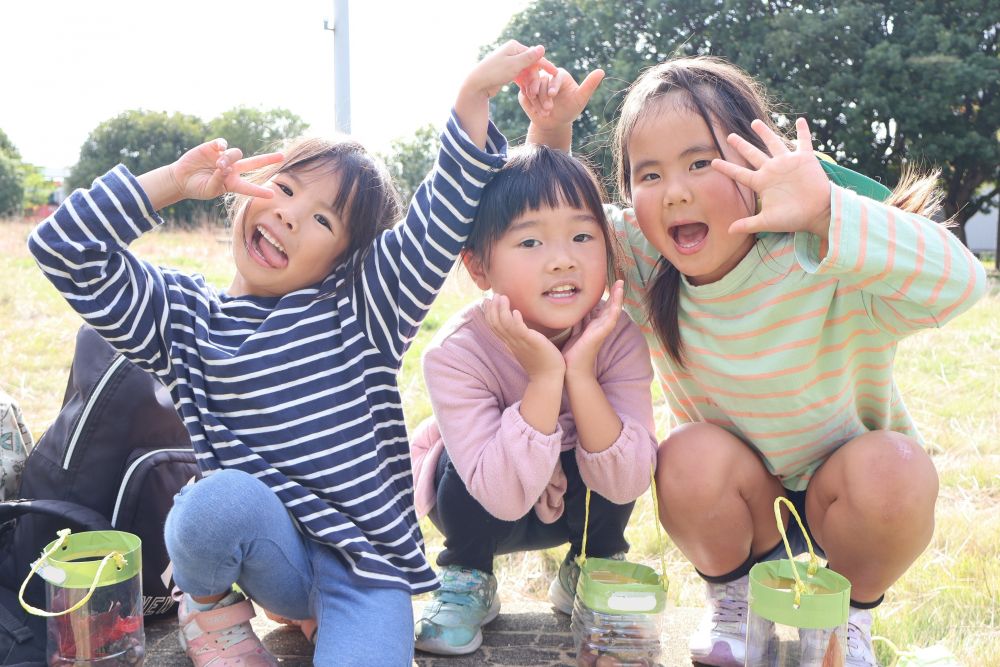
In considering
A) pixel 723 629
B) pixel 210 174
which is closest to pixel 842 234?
pixel 723 629

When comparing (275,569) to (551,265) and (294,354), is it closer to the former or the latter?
(294,354)

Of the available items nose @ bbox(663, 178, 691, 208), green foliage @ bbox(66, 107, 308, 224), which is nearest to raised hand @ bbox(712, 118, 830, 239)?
nose @ bbox(663, 178, 691, 208)

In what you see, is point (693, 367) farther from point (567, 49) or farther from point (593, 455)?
point (567, 49)

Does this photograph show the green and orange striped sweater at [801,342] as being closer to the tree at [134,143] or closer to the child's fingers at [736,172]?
the child's fingers at [736,172]

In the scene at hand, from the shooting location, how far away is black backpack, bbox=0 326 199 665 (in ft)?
6.14

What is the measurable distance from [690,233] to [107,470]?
4.36ft

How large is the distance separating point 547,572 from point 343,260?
1130mm

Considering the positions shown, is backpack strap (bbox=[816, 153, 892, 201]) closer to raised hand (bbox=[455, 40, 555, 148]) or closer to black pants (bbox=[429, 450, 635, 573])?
raised hand (bbox=[455, 40, 555, 148])

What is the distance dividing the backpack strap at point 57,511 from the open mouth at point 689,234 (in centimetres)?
131

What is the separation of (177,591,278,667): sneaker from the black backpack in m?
0.25

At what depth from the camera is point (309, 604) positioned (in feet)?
5.84

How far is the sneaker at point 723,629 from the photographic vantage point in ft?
5.91

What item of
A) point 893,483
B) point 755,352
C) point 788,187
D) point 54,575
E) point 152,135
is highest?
point 152,135

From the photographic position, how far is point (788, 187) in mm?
1546
